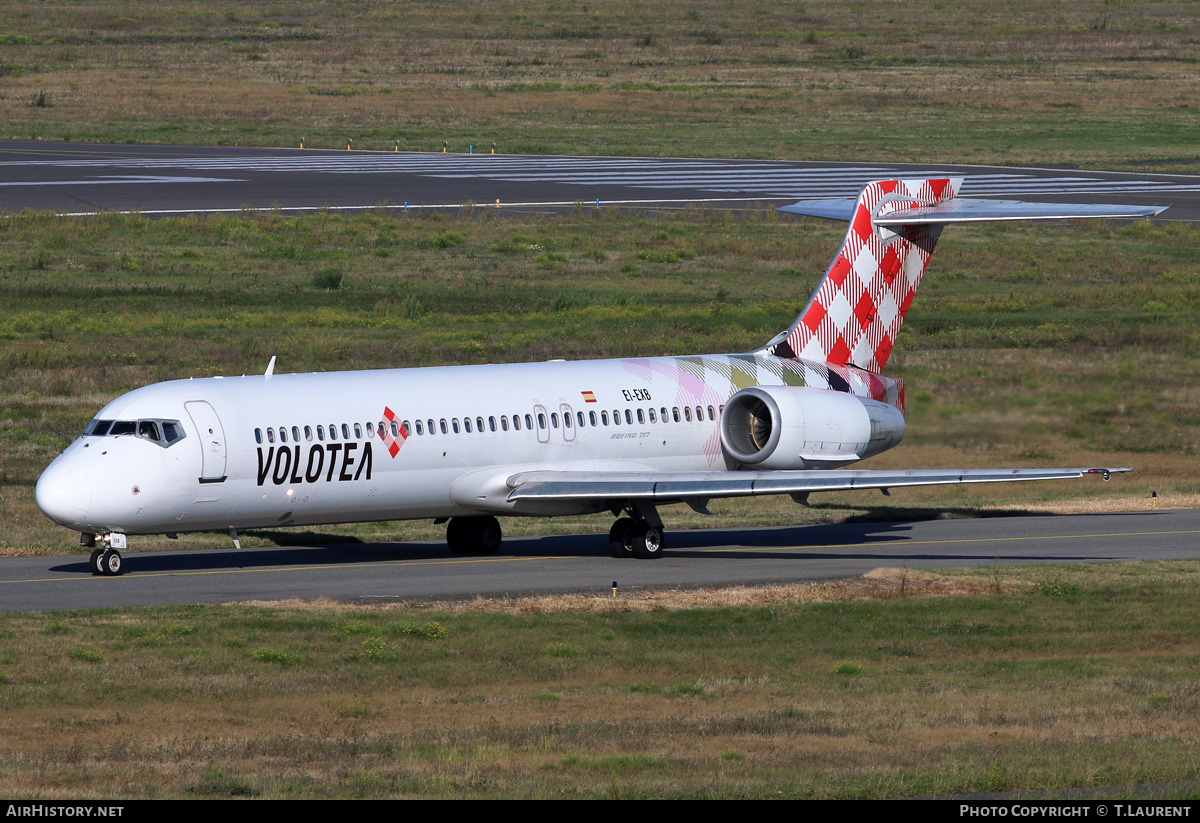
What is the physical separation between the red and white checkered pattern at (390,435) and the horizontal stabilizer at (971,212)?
11.9 m

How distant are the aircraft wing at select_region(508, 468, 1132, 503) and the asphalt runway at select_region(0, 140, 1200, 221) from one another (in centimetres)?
4442

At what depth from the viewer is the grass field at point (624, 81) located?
103 metres

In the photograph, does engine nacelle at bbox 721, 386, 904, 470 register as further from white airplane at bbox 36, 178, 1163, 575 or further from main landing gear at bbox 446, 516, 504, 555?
main landing gear at bbox 446, 516, 504, 555

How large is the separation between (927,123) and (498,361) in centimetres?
6473

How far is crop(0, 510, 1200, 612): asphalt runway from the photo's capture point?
91.7 ft

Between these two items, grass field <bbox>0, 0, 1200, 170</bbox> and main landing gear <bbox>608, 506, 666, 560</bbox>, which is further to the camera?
grass field <bbox>0, 0, 1200, 170</bbox>

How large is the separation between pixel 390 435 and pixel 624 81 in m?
99.4

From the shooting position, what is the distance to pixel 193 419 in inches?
1109

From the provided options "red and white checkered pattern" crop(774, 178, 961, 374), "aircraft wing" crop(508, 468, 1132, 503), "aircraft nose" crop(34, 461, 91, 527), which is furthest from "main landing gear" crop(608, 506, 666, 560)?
"aircraft nose" crop(34, 461, 91, 527)

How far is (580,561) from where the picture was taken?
105 ft

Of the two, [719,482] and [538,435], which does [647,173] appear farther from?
[719,482]

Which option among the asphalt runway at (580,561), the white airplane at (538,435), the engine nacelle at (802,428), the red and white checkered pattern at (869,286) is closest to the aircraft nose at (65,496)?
the white airplane at (538,435)

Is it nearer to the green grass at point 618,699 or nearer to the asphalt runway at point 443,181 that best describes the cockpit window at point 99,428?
the green grass at point 618,699

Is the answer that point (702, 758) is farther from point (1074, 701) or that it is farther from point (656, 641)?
point (656, 641)
